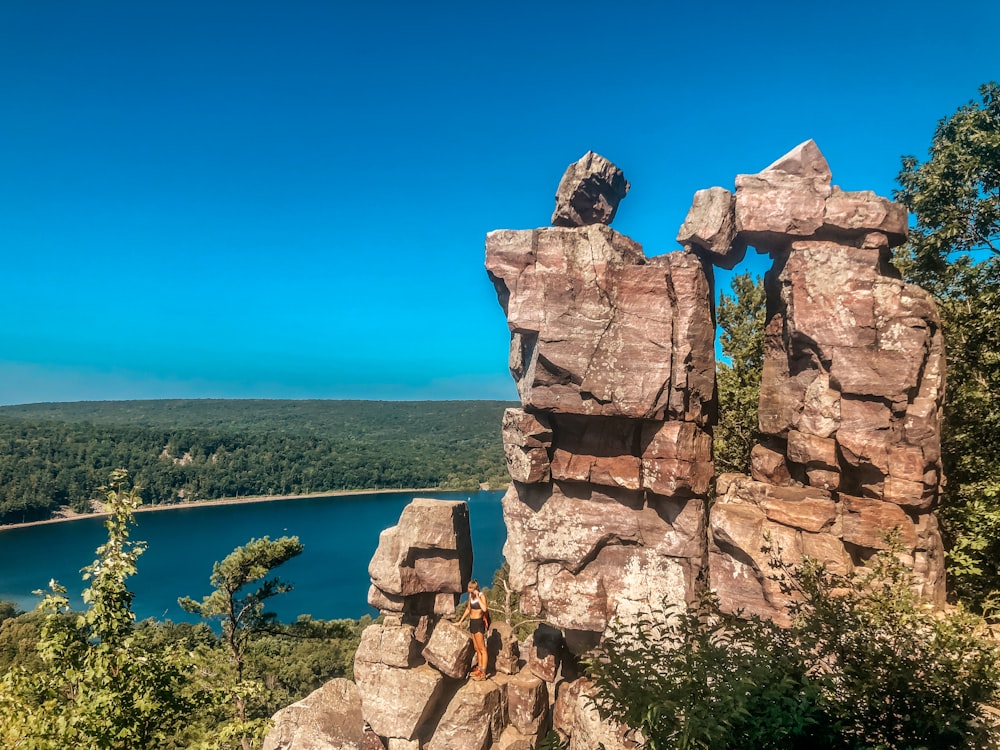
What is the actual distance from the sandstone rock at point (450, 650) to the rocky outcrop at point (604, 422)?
156 cm

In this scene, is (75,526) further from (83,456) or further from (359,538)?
(359,538)

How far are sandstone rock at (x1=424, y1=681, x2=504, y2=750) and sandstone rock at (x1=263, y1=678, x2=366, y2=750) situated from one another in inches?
67.1

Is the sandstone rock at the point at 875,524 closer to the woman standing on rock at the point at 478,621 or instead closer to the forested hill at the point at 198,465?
the woman standing on rock at the point at 478,621

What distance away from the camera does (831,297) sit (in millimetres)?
11250

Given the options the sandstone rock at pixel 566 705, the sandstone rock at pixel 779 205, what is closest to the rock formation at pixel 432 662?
the sandstone rock at pixel 566 705

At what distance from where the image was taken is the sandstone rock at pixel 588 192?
553 inches

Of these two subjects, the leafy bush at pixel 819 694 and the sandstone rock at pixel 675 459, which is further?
the sandstone rock at pixel 675 459

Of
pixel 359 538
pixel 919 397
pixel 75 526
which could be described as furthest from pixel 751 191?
pixel 75 526

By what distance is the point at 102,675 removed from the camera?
7.38 meters

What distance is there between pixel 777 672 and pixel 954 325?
11236 mm

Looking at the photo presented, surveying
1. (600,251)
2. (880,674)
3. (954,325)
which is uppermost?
(600,251)

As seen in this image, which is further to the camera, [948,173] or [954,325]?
[948,173]

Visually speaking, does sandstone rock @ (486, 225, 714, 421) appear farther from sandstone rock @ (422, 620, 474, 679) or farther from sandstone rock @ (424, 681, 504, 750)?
sandstone rock @ (424, 681, 504, 750)

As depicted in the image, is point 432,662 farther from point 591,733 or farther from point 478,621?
point 591,733
